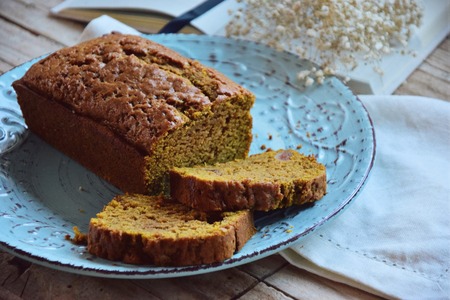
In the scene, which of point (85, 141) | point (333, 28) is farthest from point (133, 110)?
point (333, 28)

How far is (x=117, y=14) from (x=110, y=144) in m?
1.80

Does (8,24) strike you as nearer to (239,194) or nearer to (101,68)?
(101,68)

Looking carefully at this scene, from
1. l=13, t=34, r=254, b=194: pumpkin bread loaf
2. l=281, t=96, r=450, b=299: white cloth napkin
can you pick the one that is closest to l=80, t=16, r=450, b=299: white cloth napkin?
l=281, t=96, r=450, b=299: white cloth napkin

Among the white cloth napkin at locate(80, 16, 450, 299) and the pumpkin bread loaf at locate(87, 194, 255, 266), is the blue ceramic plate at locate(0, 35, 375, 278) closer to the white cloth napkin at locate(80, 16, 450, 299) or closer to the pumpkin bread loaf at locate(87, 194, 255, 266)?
the pumpkin bread loaf at locate(87, 194, 255, 266)

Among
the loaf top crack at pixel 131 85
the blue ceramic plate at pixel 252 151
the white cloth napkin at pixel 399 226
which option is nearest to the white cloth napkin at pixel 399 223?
the white cloth napkin at pixel 399 226

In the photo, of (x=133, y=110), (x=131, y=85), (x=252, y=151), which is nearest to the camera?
(x=133, y=110)

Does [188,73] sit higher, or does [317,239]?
[188,73]

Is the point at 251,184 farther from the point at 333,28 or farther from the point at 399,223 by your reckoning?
the point at 333,28

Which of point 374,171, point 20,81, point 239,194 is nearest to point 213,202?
point 239,194

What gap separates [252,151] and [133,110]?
0.75m

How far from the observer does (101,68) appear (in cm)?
321

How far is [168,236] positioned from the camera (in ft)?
8.19

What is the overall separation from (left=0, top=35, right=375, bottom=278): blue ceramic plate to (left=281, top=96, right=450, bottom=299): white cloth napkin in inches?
6.4

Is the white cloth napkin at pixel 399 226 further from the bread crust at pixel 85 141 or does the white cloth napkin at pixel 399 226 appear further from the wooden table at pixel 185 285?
the bread crust at pixel 85 141
